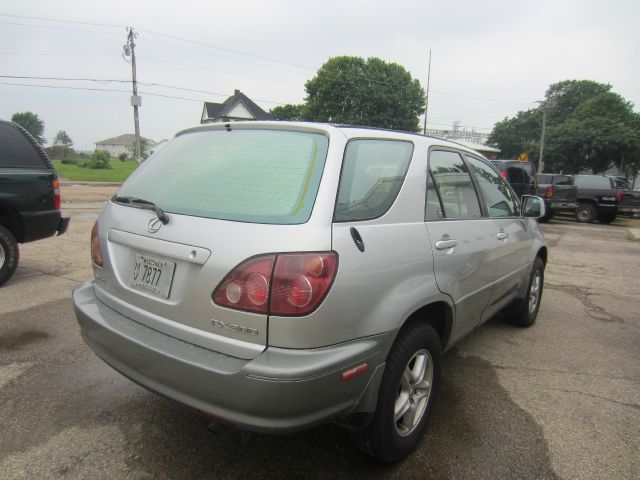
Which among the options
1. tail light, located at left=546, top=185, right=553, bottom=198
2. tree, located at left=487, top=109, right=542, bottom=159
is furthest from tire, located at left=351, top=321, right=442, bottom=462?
tree, located at left=487, top=109, right=542, bottom=159

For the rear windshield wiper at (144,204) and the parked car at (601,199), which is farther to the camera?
the parked car at (601,199)

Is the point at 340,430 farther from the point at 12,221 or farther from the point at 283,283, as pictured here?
the point at 12,221

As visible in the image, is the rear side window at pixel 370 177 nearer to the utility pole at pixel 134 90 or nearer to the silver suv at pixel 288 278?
the silver suv at pixel 288 278

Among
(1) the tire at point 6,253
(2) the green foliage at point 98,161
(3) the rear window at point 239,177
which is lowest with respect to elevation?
(1) the tire at point 6,253

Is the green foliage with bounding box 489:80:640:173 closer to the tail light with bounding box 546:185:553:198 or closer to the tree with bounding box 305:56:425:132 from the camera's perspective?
the tree with bounding box 305:56:425:132

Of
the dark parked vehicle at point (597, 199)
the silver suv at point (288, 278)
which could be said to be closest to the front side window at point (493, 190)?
the silver suv at point (288, 278)

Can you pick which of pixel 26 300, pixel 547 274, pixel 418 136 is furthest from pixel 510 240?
pixel 26 300

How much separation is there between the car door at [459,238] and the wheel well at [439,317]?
2.5 inches

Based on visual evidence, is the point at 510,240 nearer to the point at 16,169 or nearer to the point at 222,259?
the point at 222,259

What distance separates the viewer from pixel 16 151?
4805mm

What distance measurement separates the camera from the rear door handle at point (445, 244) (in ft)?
7.69

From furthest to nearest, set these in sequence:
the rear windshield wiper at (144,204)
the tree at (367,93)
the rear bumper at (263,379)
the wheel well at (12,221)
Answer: the tree at (367,93)
the wheel well at (12,221)
the rear windshield wiper at (144,204)
the rear bumper at (263,379)

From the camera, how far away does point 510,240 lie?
132 inches

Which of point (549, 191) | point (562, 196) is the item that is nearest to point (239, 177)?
point (549, 191)
